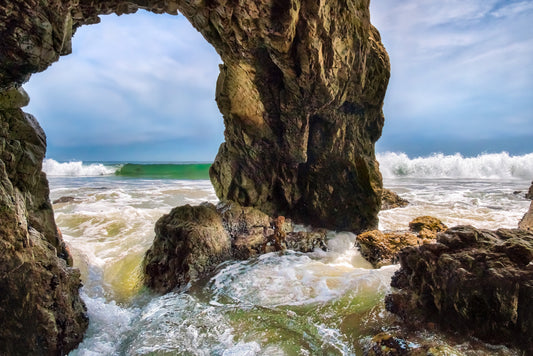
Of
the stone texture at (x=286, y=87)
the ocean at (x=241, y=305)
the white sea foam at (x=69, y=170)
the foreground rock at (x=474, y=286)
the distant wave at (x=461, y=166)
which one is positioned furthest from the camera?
the white sea foam at (x=69, y=170)

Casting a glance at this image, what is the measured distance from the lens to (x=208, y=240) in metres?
5.92

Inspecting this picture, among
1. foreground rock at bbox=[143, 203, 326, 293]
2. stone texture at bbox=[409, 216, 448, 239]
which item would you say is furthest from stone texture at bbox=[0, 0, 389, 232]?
stone texture at bbox=[409, 216, 448, 239]

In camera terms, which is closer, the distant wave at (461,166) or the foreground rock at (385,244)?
the foreground rock at (385,244)

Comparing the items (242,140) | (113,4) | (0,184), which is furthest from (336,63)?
(0,184)

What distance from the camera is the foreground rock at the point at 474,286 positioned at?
2.64 meters

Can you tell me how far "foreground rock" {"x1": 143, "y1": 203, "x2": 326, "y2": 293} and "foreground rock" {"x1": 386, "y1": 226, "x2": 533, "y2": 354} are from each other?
11.5 feet

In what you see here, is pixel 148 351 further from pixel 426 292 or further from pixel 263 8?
pixel 263 8

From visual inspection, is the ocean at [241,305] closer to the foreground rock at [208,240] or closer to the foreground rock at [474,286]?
the foreground rock at [474,286]

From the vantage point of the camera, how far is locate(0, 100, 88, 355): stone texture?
278cm

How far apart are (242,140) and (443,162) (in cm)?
3158

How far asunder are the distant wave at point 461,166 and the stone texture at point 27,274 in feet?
108

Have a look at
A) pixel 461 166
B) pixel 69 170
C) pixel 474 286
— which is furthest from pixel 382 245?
pixel 69 170

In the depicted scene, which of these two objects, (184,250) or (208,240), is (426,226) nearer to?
(208,240)

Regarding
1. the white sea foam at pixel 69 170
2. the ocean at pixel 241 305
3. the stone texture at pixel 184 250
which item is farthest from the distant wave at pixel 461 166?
the white sea foam at pixel 69 170
